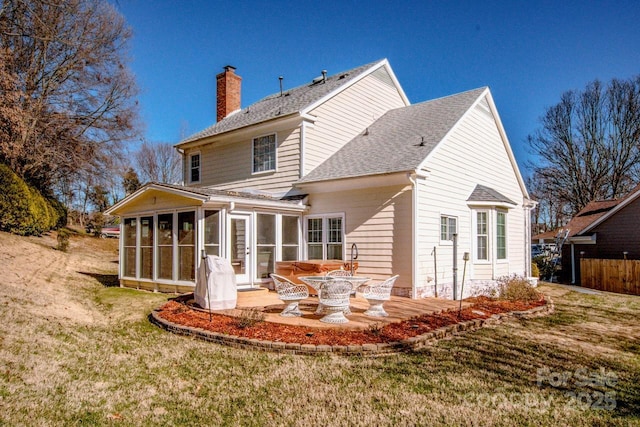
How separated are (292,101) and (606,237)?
678 inches

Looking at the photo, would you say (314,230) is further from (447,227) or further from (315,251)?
(447,227)

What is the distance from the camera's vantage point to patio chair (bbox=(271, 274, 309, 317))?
27.6ft

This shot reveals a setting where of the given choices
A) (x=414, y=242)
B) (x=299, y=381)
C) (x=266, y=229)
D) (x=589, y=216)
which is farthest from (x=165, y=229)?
(x=589, y=216)

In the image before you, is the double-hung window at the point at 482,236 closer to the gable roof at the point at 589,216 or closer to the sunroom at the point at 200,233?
the sunroom at the point at 200,233

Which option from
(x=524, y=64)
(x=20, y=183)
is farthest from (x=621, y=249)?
(x=20, y=183)

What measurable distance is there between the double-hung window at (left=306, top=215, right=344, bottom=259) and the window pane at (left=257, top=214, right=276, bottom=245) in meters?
1.35

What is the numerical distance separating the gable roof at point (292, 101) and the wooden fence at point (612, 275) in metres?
11.5

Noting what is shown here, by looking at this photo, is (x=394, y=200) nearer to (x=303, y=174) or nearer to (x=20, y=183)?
(x=303, y=174)

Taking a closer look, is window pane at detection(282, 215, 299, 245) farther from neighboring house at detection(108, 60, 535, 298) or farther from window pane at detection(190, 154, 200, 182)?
window pane at detection(190, 154, 200, 182)

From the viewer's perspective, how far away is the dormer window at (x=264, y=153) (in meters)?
15.1

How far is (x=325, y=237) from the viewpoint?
42.9ft

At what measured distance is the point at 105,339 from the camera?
7125mm

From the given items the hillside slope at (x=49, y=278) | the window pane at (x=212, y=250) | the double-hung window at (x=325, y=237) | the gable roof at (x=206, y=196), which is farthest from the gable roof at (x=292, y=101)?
the hillside slope at (x=49, y=278)

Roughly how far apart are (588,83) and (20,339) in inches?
1571
